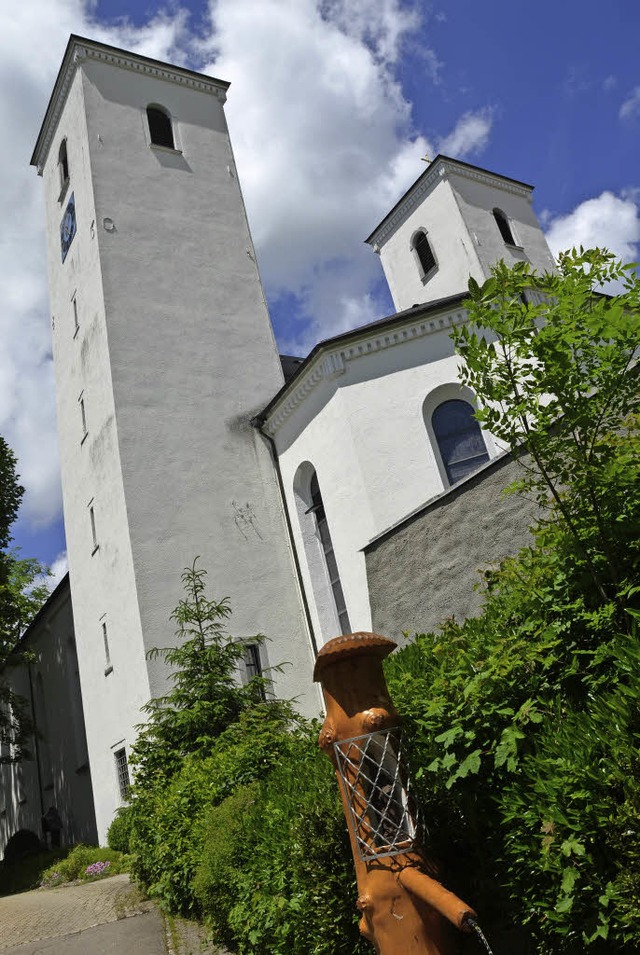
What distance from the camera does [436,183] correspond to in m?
26.1

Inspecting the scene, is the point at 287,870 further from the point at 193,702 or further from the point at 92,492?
the point at 92,492

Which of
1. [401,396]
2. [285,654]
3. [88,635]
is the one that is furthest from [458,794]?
[88,635]

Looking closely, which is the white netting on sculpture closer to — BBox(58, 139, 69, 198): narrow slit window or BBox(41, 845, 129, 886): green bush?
BBox(41, 845, 129, 886): green bush

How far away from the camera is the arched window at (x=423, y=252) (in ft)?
87.7

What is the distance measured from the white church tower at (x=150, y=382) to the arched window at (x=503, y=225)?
10.2 m

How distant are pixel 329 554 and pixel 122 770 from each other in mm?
6652

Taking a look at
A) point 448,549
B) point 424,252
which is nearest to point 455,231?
point 424,252

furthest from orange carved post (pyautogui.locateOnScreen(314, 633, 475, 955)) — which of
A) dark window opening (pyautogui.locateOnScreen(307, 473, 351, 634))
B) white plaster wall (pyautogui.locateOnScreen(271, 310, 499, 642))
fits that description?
dark window opening (pyautogui.locateOnScreen(307, 473, 351, 634))

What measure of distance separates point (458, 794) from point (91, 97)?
21.9 m

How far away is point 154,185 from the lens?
20.2 m

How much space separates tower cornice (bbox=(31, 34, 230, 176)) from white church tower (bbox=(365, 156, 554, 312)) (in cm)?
803

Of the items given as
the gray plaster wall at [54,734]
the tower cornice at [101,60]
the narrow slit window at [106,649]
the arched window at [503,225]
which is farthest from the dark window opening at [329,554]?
the arched window at [503,225]

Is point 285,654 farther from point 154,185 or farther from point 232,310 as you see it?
point 154,185

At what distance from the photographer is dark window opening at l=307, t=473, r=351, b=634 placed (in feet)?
51.6
